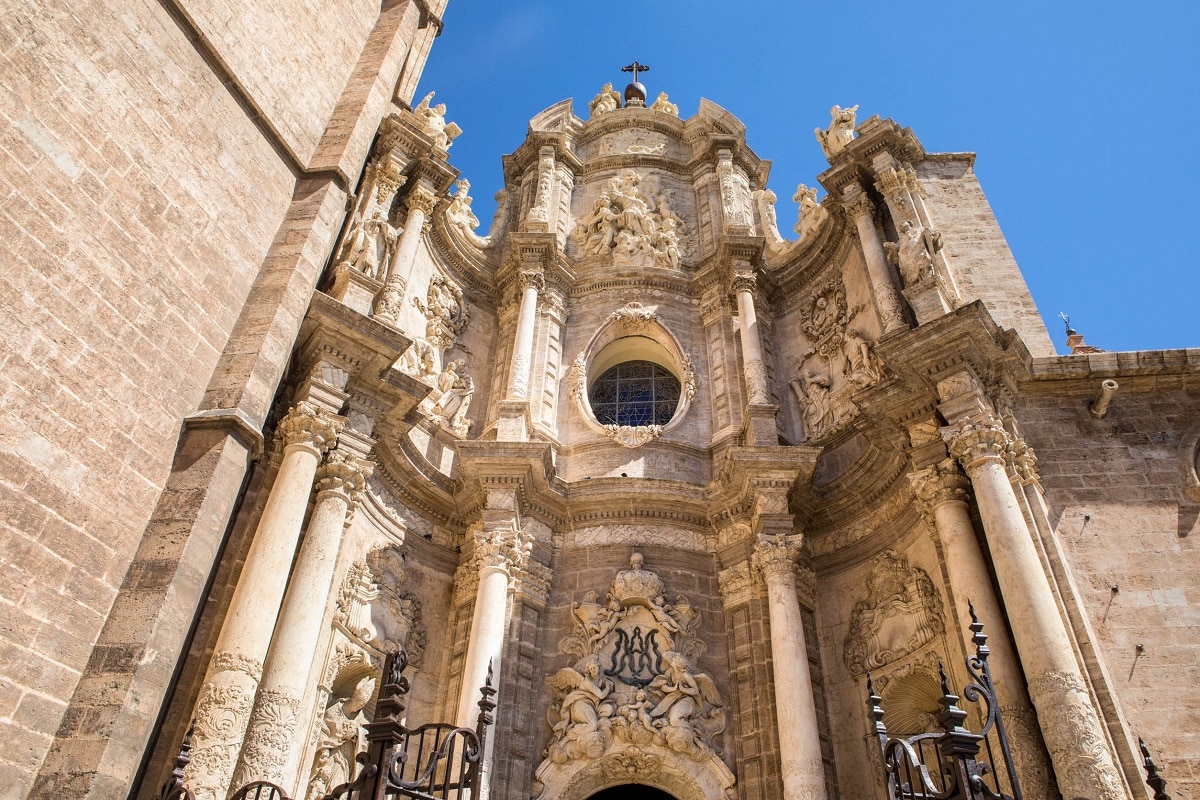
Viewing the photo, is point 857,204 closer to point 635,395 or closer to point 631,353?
point 631,353

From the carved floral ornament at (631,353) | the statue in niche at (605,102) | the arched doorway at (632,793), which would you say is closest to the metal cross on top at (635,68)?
the statue in niche at (605,102)

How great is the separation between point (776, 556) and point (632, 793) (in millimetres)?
3451

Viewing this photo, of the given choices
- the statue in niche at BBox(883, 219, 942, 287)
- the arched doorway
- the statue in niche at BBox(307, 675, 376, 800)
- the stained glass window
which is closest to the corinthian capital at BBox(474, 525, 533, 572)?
the statue in niche at BBox(307, 675, 376, 800)

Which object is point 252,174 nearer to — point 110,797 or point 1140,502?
point 110,797

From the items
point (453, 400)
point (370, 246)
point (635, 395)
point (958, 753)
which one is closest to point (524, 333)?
point (453, 400)

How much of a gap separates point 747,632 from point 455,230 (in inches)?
333

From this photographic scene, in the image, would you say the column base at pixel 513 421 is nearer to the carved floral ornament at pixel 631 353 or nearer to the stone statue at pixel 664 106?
the carved floral ornament at pixel 631 353

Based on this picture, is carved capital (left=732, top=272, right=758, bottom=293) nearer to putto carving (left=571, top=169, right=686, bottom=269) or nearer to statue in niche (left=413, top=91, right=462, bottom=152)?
putto carving (left=571, top=169, right=686, bottom=269)

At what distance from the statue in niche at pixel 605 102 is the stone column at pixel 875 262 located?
812 cm

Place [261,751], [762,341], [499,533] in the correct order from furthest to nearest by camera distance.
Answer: [762,341] < [499,533] < [261,751]

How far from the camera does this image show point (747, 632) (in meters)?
11.4

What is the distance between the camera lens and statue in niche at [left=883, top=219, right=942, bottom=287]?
11.9 meters

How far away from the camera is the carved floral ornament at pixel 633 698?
10523mm

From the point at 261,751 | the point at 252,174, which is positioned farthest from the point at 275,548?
the point at 252,174
